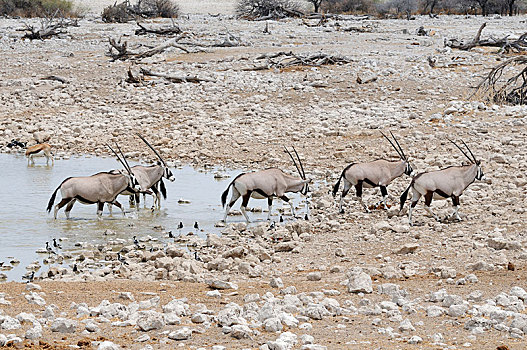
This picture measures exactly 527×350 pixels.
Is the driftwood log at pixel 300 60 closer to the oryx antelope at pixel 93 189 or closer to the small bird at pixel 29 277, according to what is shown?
the oryx antelope at pixel 93 189

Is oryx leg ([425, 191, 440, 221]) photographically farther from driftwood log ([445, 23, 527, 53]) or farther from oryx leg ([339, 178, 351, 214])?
driftwood log ([445, 23, 527, 53])

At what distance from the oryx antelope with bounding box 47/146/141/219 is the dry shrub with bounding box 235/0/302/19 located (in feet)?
93.8

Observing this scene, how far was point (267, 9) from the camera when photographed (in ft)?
129

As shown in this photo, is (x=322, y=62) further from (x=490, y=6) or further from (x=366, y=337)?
(x=490, y=6)

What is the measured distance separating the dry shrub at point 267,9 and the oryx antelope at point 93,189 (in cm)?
2860

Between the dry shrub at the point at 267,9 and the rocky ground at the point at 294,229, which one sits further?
the dry shrub at the point at 267,9

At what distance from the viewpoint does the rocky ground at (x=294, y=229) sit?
497cm

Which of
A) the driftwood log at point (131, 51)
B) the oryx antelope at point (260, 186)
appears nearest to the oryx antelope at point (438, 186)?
the oryx antelope at point (260, 186)

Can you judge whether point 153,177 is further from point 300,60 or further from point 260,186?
point 300,60

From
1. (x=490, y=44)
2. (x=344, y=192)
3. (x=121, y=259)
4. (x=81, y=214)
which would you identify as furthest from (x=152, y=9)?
(x=121, y=259)

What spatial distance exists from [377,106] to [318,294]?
1147 centimetres

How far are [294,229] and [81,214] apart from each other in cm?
331

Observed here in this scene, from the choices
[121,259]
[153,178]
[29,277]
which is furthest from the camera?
[153,178]

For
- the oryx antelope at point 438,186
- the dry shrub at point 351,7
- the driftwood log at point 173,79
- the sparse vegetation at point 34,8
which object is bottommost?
the oryx antelope at point 438,186
